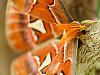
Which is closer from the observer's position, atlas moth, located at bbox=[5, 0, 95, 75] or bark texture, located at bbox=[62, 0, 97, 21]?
atlas moth, located at bbox=[5, 0, 95, 75]

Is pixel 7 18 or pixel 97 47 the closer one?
pixel 97 47

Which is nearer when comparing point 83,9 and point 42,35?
point 42,35

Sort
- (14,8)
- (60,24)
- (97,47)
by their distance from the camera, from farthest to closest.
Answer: (14,8) < (60,24) < (97,47)

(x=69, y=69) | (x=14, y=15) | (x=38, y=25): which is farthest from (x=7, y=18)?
(x=69, y=69)

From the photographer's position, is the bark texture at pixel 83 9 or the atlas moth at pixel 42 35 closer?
the atlas moth at pixel 42 35

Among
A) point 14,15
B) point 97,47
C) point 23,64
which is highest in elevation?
point 14,15

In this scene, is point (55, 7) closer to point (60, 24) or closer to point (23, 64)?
point (60, 24)

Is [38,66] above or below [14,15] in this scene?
below

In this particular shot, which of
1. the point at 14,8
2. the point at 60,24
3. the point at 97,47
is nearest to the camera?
Answer: the point at 97,47
